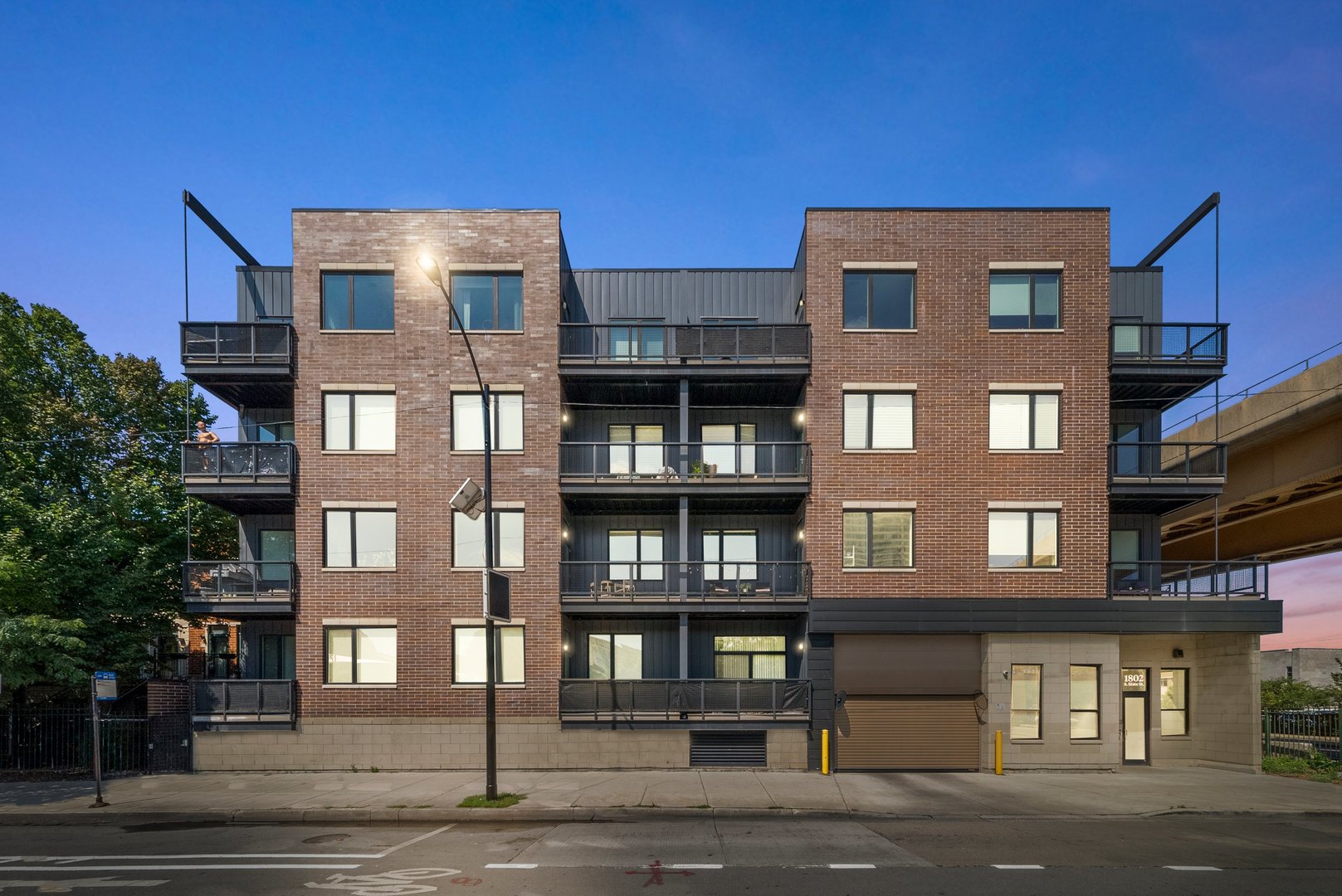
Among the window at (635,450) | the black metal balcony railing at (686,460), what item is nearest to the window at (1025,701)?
the black metal balcony railing at (686,460)

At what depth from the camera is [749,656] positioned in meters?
19.6

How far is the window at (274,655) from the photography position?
766 inches

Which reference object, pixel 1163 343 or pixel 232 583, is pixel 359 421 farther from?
pixel 1163 343

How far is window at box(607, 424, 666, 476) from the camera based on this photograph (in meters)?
18.8

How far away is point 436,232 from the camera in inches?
754

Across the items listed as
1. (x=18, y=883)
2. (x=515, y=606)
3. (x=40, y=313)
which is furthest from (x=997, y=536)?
(x=40, y=313)

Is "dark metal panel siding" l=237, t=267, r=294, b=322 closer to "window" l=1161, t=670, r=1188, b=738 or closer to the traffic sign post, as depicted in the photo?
the traffic sign post

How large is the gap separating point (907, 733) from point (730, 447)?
28.8ft

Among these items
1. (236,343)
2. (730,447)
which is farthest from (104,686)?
(730,447)

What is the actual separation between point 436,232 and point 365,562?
30.0ft

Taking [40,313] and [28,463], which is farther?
[40,313]

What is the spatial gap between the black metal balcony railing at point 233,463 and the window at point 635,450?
8600 mm

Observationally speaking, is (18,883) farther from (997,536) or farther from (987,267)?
(987,267)

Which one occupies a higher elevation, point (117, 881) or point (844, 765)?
point (117, 881)
